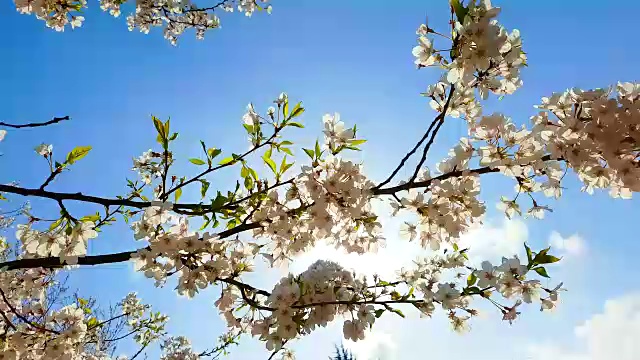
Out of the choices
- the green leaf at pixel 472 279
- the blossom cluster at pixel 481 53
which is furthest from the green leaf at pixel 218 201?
the green leaf at pixel 472 279

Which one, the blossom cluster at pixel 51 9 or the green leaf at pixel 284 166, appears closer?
the green leaf at pixel 284 166

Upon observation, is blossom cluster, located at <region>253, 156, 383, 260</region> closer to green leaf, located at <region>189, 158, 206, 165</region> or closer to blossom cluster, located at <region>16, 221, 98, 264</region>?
green leaf, located at <region>189, 158, 206, 165</region>

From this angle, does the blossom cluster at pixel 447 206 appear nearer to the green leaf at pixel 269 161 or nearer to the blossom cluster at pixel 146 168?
the green leaf at pixel 269 161

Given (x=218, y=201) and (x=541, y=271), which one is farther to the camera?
(x=218, y=201)

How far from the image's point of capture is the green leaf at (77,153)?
1.96 metres

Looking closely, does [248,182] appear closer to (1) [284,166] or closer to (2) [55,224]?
(1) [284,166]

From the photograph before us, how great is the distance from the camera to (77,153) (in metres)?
1.98

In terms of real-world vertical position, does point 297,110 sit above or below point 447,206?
above

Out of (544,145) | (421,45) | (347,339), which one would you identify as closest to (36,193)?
(347,339)

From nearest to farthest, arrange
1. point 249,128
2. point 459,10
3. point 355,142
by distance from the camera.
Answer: point 459,10 < point 355,142 < point 249,128

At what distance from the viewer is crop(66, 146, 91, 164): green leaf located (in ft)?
6.43

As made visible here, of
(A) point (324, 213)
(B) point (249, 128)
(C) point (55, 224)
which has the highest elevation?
(B) point (249, 128)

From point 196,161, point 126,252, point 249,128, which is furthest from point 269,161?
point 126,252

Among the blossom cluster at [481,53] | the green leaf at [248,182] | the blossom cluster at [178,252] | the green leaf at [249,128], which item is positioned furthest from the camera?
the green leaf at [249,128]
